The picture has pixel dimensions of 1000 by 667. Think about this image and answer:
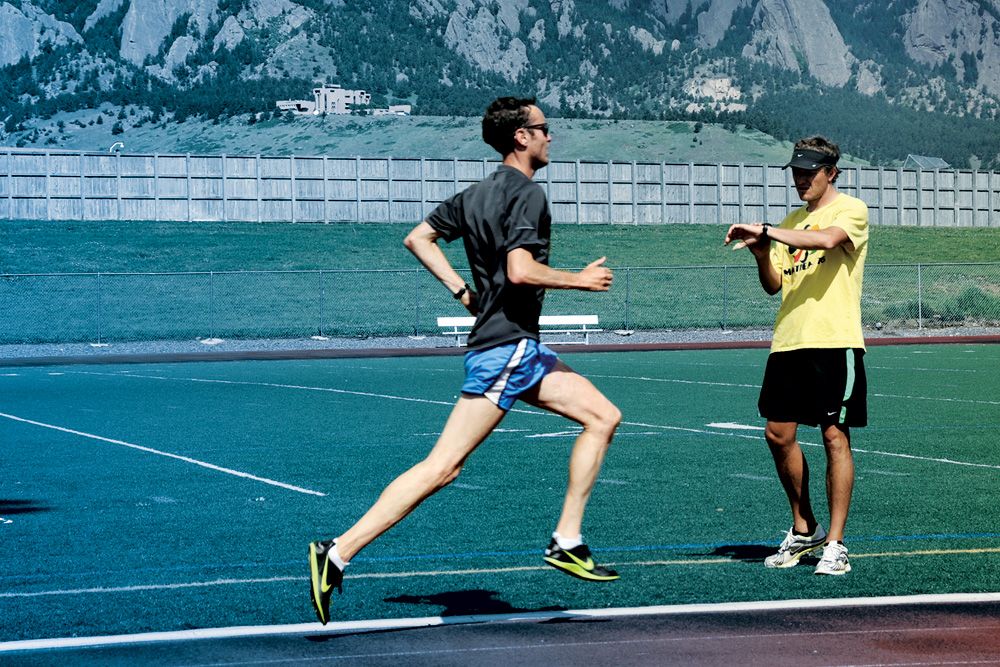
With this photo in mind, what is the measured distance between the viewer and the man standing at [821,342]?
7.10 m

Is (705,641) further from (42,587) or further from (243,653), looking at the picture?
(42,587)

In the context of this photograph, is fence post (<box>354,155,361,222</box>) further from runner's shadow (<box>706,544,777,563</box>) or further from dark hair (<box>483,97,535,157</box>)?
dark hair (<box>483,97,535,157</box>)

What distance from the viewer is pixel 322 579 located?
5.78 meters

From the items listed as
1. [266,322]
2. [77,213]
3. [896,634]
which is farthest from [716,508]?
[77,213]

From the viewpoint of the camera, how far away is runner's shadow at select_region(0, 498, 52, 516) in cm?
964

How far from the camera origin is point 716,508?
368 inches

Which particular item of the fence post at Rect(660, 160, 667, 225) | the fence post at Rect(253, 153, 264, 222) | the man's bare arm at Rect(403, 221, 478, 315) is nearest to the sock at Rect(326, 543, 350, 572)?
the man's bare arm at Rect(403, 221, 478, 315)

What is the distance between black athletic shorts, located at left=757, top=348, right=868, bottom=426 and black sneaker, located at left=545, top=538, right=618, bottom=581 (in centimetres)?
152

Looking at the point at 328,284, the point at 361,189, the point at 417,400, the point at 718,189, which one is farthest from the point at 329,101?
the point at 417,400

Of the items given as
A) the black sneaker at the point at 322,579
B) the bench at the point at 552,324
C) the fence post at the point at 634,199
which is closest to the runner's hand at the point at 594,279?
the black sneaker at the point at 322,579

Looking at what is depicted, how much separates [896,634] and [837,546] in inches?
48.8

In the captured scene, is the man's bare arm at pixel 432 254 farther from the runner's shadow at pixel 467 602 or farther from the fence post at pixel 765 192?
the fence post at pixel 765 192

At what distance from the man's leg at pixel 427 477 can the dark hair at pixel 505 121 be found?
1.03m

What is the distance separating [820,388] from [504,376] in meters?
1.90
